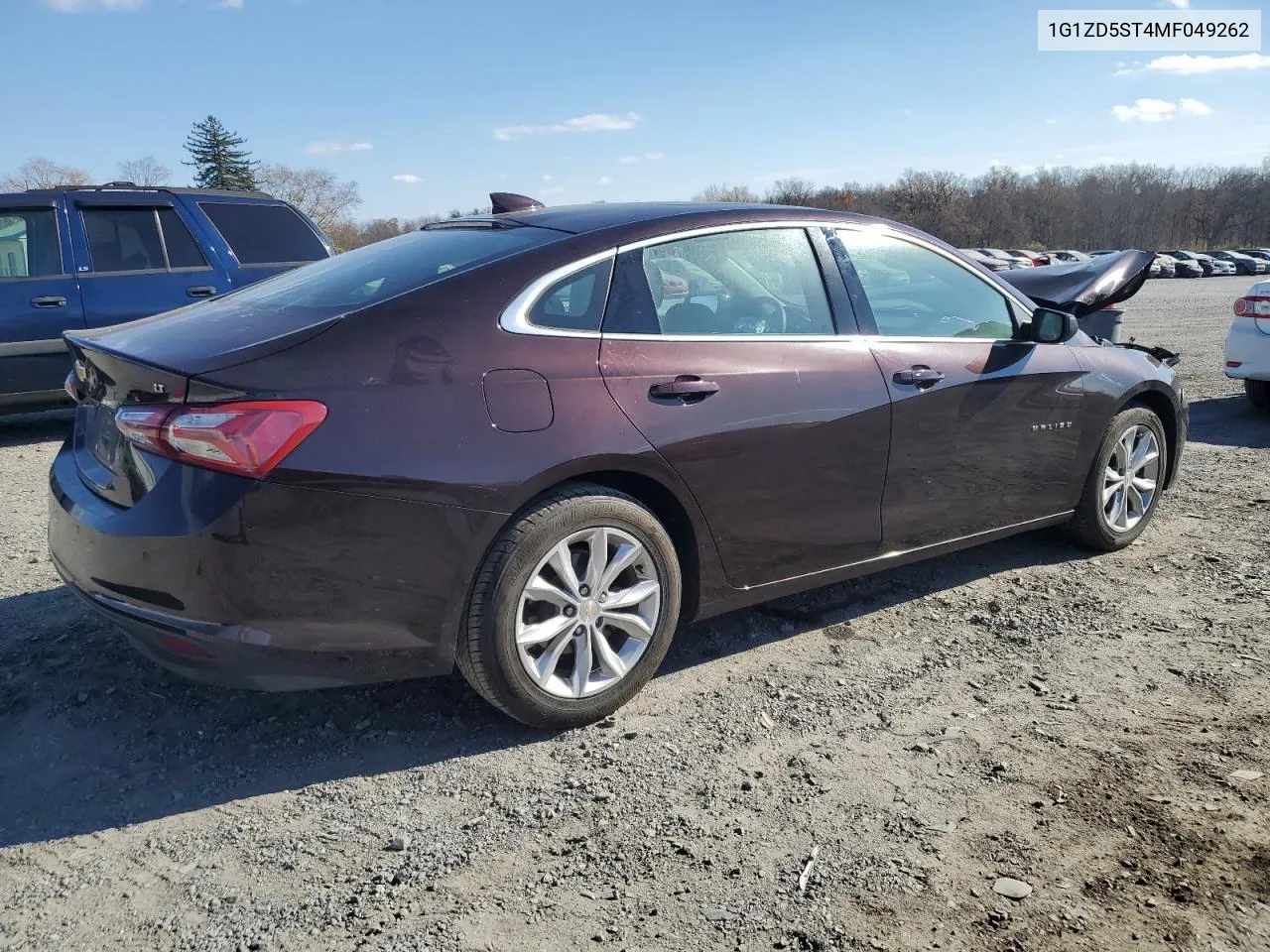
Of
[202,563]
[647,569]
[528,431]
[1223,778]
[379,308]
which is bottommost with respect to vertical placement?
[1223,778]

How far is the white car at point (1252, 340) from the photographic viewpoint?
811 cm

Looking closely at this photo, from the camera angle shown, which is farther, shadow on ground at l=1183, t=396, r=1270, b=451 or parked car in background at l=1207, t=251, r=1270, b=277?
parked car in background at l=1207, t=251, r=1270, b=277

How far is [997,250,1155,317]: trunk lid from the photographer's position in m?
6.46

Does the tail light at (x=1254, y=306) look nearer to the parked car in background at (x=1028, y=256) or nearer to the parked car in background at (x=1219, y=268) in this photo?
the parked car in background at (x=1028, y=256)

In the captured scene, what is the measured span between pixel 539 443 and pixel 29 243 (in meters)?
6.50

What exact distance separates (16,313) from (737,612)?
6.23 metres

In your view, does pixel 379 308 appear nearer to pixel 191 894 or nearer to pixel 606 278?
pixel 606 278

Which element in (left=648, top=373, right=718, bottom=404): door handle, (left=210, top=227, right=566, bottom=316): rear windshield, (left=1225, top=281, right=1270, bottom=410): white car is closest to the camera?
(left=210, top=227, right=566, bottom=316): rear windshield

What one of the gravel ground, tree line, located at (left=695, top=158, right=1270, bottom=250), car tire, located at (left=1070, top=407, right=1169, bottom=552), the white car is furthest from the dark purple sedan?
tree line, located at (left=695, top=158, right=1270, bottom=250)

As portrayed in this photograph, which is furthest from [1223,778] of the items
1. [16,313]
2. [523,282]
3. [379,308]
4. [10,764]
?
[16,313]

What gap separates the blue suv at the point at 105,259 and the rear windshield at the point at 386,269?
4.67 meters

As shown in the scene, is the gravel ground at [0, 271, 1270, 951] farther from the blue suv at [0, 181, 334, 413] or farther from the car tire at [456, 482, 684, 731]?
the blue suv at [0, 181, 334, 413]

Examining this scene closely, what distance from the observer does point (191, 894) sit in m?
2.34

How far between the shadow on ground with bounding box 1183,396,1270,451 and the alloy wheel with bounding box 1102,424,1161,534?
6.72 ft
